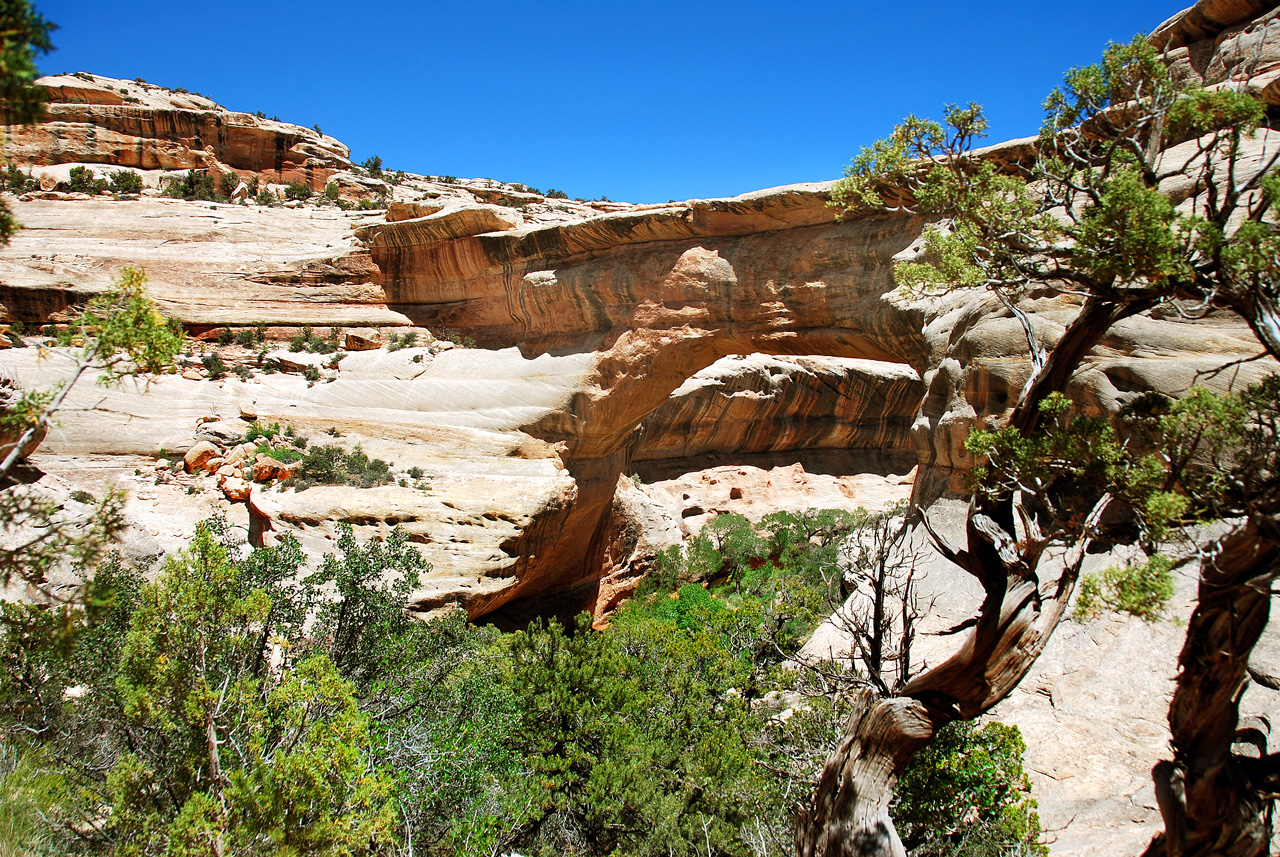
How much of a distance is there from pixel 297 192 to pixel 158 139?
5369 mm

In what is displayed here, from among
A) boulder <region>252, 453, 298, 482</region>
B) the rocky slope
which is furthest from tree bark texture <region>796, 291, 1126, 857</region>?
boulder <region>252, 453, 298, 482</region>

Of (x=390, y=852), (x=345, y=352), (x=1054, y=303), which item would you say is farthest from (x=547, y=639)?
(x=345, y=352)

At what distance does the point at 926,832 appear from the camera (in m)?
7.14

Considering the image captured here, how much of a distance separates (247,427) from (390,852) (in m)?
11.1

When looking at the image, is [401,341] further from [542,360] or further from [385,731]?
[385,731]

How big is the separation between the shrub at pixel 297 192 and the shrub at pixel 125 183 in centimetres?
451

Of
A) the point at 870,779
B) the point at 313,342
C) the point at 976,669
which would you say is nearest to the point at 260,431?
the point at 313,342

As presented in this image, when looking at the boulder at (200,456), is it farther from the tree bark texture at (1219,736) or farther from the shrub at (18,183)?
the shrub at (18,183)

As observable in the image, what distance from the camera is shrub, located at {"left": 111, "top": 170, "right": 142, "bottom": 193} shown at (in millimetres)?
24375

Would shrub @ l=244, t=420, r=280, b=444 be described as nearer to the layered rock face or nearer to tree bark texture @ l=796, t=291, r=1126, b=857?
tree bark texture @ l=796, t=291, r=1126, b=857

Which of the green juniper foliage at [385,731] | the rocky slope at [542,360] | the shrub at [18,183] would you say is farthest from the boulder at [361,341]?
the shrub at [18,183]

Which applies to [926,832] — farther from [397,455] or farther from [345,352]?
[345,352]

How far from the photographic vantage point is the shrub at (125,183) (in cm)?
2438

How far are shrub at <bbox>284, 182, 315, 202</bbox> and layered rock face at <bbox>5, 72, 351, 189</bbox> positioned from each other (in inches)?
55.9
